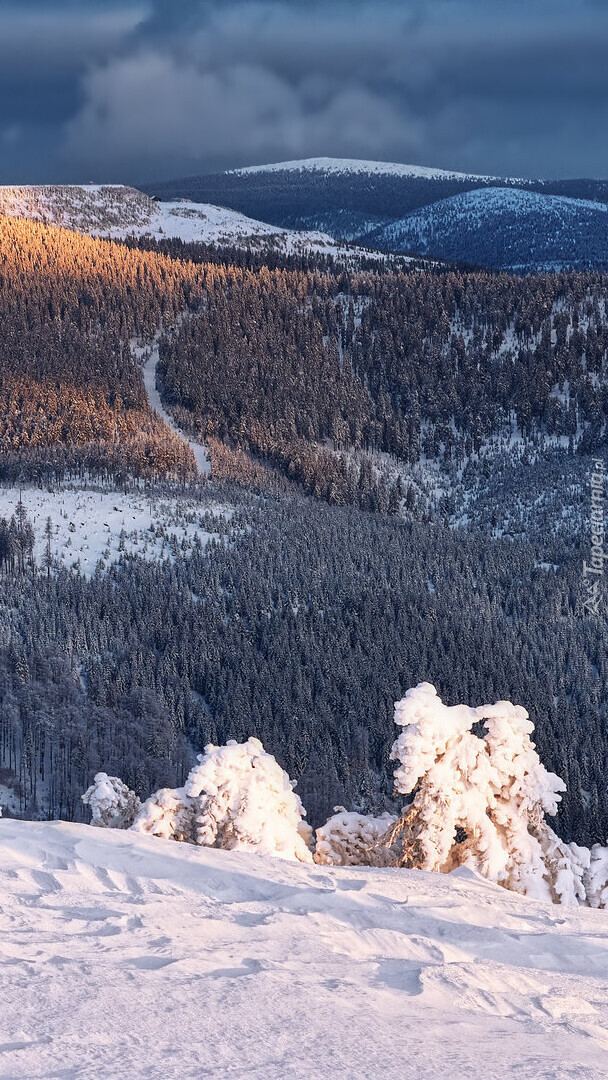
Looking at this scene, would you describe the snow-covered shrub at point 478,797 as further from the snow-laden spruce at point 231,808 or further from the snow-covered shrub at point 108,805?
the snow-covered shrub at point 108,805

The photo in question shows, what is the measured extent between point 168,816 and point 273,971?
656 inches

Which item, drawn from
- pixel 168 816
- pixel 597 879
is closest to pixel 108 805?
pixel 168 816

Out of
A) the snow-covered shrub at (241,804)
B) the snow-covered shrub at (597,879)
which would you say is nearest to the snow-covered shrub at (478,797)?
the snow-covered shrub at (597,879)

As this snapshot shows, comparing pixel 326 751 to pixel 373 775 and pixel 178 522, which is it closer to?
pixel 373 775

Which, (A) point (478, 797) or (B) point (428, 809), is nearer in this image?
(B) point (428, 809)

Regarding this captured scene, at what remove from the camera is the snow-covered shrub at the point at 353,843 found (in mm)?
32906

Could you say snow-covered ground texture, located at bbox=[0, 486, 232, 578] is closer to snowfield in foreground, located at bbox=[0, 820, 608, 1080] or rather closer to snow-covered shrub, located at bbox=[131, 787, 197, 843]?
snow-covered shrub, located at bbox=[131, 787, 197, 843]

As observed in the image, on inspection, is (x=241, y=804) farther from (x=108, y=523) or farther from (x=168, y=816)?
(x=108, y=523)

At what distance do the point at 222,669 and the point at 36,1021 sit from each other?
124262mm

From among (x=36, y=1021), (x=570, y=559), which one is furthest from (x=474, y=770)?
(x=570, y=559)

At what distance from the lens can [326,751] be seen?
395 ft

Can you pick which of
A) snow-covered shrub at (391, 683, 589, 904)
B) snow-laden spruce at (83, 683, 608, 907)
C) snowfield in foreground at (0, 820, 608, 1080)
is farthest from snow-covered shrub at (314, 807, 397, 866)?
snowfield in foreground at (0, 820, 608, 1080)

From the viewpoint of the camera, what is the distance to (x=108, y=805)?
35219mm

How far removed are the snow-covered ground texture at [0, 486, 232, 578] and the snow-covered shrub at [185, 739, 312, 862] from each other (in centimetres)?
12748
